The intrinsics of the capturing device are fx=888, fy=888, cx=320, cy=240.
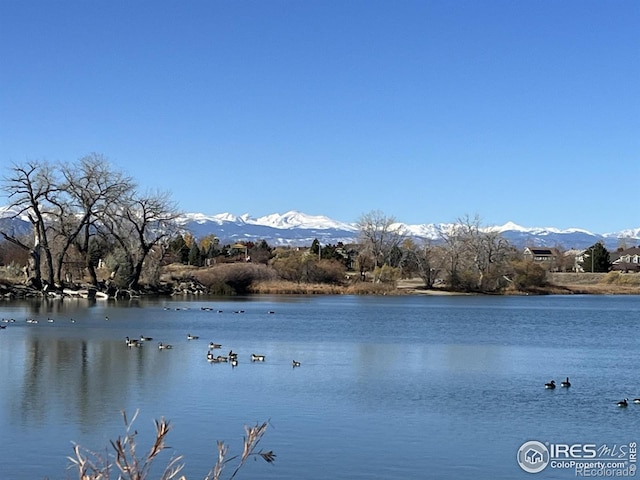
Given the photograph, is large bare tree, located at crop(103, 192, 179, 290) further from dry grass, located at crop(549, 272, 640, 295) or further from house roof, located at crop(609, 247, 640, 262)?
house roof, located at crop(609, 247, 640, 262)

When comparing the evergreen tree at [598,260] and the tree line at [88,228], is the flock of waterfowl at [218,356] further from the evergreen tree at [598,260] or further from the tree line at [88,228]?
the evergreen tree at [598,260]

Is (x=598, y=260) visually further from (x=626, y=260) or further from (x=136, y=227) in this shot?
(x=136, y=227)

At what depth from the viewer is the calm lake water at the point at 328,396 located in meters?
13.6

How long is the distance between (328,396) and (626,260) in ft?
465

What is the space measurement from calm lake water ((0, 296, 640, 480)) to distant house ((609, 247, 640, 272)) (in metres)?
107

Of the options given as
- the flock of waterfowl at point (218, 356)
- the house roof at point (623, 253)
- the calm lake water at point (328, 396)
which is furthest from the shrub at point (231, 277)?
the house roof at point (623, 253)

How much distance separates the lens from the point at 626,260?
495 feet

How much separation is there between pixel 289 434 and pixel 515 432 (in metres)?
3.96

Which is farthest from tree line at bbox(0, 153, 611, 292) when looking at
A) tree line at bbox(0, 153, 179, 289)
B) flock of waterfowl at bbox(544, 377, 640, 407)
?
flock of waterfowl at bbox(544, 377, 640, 407)

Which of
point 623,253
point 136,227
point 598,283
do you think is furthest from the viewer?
point 623,253

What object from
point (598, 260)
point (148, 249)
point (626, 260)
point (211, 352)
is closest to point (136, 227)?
point (148, 249)

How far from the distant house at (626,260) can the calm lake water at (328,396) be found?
10737 cm

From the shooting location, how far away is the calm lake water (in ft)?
44.5

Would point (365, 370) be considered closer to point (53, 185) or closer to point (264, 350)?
point (264, 350)
